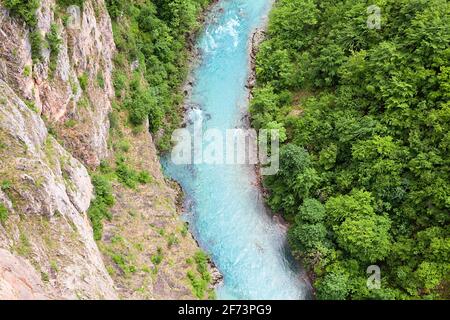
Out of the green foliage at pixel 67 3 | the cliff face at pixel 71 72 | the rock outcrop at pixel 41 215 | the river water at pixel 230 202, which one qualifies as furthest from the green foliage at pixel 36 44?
the river water at pixel 230 202

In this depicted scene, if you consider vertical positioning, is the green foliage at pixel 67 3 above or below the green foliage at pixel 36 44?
above

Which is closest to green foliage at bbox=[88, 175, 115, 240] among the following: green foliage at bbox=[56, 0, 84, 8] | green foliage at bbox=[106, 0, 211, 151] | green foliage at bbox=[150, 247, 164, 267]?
green foliage at bbox=[150, 247, 164, 267]

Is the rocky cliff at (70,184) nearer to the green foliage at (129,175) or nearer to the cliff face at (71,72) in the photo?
the cliff face at (71,72)

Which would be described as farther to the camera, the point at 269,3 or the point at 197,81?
the point at 269,3

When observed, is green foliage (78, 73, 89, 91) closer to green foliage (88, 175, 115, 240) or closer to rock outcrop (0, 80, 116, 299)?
rock outcrop (0, 80, 116, 299)

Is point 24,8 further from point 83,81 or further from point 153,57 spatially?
point 153,57

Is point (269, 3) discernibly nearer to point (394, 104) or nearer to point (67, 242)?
point (394, 104)
